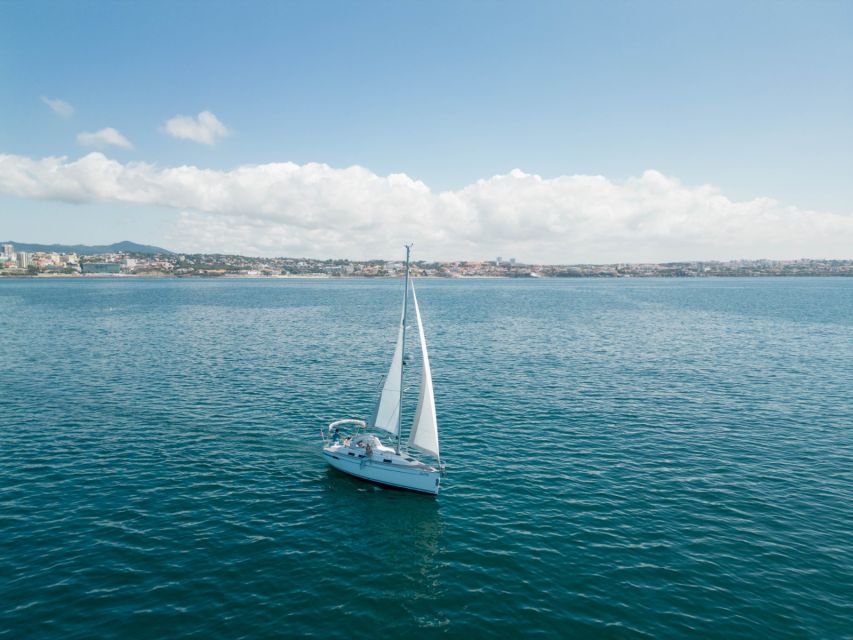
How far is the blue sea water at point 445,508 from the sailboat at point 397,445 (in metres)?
1.24

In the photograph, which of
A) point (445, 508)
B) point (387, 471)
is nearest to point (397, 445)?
point (387, 471)

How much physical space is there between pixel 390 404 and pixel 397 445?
3156 millimetres

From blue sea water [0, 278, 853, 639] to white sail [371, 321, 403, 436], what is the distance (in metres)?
4.82

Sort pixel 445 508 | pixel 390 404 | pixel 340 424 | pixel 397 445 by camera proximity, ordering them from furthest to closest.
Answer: pixel 340 424 < pixel 390 404 < pixel 397 445 < pixel 445 508

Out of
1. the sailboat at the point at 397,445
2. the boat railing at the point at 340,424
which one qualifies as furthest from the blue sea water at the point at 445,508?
the boat railing at the point at 340,424

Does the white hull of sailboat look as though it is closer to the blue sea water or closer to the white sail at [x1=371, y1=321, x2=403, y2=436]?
the blue sea water

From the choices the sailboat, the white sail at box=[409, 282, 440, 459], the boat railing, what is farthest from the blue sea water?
the white sail at box=[409, 282, 440, 459]

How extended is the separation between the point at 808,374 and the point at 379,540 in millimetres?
68577

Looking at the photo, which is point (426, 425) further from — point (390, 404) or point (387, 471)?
point (387, 471)

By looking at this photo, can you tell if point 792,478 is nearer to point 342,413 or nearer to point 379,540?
point 379,540

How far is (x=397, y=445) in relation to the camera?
36906 mm

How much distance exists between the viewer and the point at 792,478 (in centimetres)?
3672

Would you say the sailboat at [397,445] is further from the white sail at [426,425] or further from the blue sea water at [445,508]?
the blue sea water at [445,508]

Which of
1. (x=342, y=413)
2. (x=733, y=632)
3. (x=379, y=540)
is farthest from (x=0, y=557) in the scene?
(x=733, y=632)
